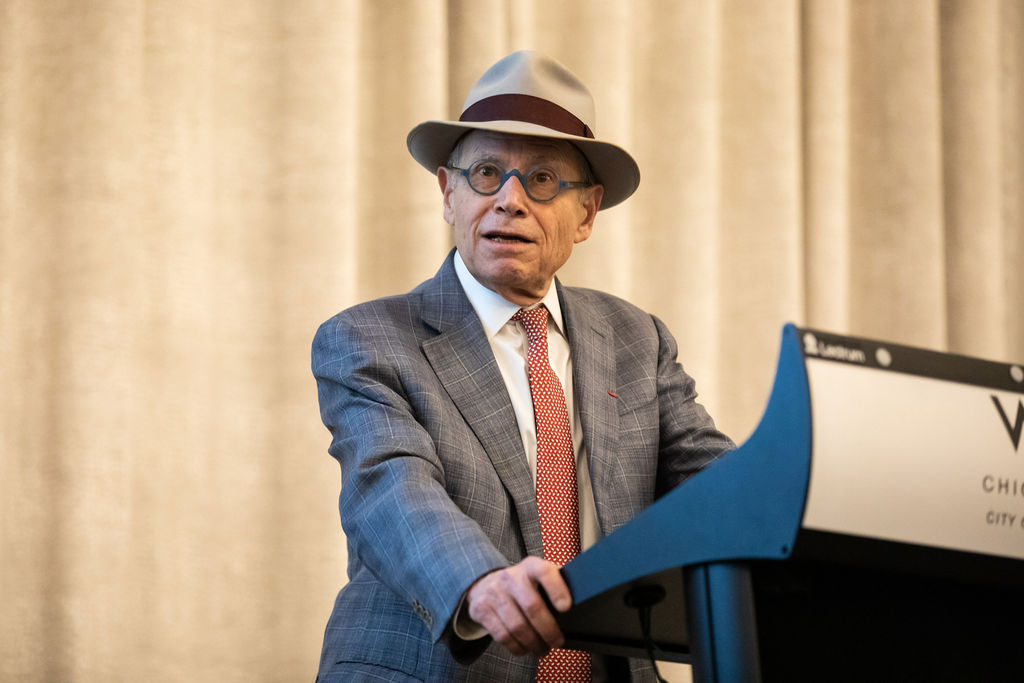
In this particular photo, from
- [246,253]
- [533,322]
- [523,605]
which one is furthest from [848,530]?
[246,253]

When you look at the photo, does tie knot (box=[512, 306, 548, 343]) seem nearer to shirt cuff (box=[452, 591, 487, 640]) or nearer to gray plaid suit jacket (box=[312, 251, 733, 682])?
gray plaid suit jacket (box=[312, 251, 733, 682])

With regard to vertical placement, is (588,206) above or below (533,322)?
above

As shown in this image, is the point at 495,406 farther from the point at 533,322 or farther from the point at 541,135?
the point at 541,135

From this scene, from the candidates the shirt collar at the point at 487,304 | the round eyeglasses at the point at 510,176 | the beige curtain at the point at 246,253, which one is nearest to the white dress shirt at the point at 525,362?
the shirt collar at the point at 487,304

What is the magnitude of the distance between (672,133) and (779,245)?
0.40m

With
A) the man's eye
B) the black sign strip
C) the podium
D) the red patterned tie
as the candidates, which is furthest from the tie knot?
the black sign strip

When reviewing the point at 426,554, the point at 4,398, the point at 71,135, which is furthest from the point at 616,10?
the point at 426,554

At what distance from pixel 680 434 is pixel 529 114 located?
1.86 ft

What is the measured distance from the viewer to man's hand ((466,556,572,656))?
0.94 m

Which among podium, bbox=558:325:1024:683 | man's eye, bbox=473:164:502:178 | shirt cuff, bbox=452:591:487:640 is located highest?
man's eye, bbox=473:164:502:178

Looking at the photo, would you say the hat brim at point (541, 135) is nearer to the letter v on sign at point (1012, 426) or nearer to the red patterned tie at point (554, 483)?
the red patterned tie at point (554, 483)

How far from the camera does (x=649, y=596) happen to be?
94cm

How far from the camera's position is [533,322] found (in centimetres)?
169

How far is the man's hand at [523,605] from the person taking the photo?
94 centimetres
